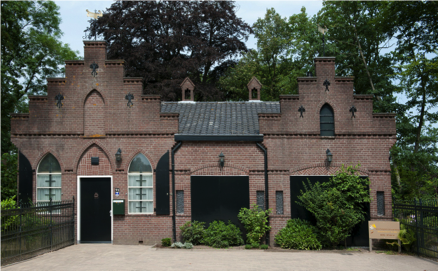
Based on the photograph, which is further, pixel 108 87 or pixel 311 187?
pixel 108 87

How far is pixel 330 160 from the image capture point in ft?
45.3

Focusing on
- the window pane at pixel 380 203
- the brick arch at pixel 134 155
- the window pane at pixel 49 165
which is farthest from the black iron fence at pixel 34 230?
the window pane at pixel 380 203

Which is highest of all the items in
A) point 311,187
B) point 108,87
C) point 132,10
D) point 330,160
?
point 132,10

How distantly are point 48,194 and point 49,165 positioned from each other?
111 cm

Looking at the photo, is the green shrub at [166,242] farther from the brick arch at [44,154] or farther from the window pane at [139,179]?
the brick arch at [44,154]

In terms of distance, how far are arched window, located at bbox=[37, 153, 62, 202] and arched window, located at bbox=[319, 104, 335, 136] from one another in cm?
1031

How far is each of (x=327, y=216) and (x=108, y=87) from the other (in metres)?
9.48

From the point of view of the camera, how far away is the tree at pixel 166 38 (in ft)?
84.3

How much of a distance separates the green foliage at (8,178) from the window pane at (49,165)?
4.57 metres

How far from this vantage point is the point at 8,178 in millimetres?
18469

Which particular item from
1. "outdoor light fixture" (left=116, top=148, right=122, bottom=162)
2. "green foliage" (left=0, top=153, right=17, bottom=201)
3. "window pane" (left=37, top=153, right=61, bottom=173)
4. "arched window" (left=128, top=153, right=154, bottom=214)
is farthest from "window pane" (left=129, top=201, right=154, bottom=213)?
"green foliage" (left=0, top=153, right=17, bottom=201)

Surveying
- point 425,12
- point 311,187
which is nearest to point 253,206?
point 311,187

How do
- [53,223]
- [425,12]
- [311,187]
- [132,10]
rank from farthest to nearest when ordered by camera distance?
1. [132,10]
2. [425,12]
3. [311,187]
4. [53,223]

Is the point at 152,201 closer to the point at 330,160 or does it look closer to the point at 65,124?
the point at 65,124
